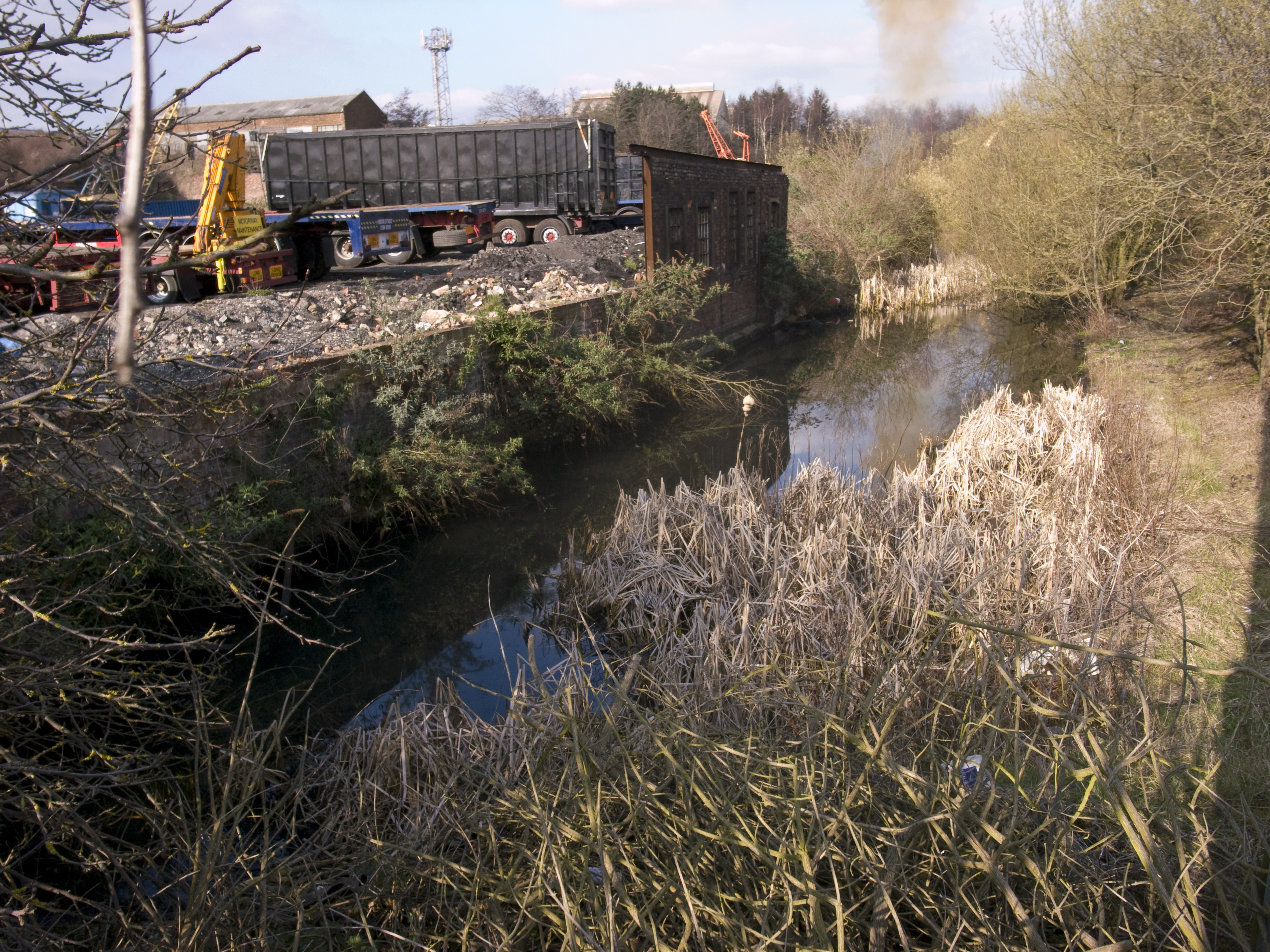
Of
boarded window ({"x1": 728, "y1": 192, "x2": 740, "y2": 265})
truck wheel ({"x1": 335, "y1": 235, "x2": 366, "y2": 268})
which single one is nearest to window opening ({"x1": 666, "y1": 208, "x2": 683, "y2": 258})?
boarded window ({"x1": 728, "y1": 192, "x2": 740, "y2": 265})

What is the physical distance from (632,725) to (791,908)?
5.33 ft

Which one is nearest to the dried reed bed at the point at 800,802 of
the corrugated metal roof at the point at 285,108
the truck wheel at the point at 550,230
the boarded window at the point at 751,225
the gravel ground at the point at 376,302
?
the gravel ground at the point at 376,302

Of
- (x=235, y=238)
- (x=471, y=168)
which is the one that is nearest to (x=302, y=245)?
(x=235, y=238)

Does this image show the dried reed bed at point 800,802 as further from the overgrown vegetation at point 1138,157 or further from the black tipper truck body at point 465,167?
the black tipper truck body at point 465,167

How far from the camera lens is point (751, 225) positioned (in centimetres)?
1970

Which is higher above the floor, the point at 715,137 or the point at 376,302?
the point at 715,137

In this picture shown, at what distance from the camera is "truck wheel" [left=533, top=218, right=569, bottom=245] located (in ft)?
66.1

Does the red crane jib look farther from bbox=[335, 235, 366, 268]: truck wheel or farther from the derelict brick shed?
bbox=[335, 235, 366, 268]: truck wheel

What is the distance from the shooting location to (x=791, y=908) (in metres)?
1.93

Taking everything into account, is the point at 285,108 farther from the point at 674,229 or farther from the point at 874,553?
the point at 874,553

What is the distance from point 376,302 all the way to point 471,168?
12.1 meters

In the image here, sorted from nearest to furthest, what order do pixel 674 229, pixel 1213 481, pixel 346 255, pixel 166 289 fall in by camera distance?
pixel 1213 481 < pixel 166 289 < pixel 674 229 < pixel 346 255

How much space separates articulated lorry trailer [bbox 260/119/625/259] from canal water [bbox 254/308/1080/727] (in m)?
5.90

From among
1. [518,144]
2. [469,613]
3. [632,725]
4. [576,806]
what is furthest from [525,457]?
[518,144]
